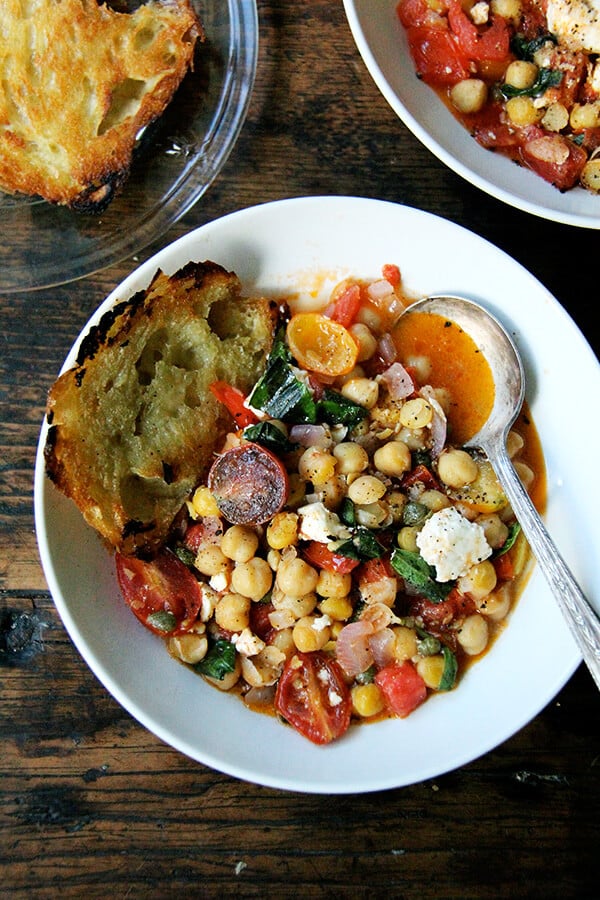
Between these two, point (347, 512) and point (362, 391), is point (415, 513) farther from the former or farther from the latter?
point (362, 391)

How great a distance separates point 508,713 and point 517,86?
2.36m

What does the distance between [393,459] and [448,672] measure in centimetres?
82

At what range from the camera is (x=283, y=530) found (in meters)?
2.77

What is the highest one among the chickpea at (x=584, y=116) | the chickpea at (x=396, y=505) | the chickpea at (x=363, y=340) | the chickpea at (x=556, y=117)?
the chickpea at (x=584, y=116)

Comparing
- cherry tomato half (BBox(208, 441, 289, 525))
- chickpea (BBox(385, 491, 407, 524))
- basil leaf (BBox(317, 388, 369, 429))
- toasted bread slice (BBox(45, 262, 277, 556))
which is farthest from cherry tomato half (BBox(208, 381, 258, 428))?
chickpea (BBox(385, 491, 407, 524))

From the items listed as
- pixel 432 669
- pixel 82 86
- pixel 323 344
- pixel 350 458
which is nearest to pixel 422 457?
pixel 350 458

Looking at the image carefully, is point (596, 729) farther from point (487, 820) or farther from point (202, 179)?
point (202, 179)

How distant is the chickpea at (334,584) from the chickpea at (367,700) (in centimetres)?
36

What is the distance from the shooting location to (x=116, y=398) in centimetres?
276

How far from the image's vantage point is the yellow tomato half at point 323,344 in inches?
114

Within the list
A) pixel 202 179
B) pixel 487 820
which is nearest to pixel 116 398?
pixel 202 179

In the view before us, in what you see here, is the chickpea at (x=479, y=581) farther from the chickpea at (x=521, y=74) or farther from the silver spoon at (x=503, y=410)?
the chickpea at (x=521, y=74)

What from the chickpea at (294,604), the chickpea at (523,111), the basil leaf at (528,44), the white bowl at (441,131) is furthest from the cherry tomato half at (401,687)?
the basil leaf at (528,44)

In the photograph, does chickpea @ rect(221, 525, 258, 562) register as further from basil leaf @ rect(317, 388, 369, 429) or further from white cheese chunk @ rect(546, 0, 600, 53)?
white cheese chunk @ rect(546, 0, 600, 53)
